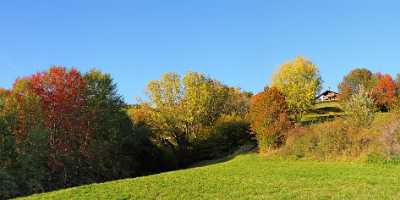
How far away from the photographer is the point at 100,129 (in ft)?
165

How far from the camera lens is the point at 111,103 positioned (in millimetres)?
52969

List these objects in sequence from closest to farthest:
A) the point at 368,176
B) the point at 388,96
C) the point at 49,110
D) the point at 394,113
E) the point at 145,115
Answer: the point at 368,176 → the point at 394,113 → the point at 49,110 → the point at 145,115 → the point at 388,96

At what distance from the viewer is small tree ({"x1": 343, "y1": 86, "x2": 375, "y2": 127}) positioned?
1610 inches

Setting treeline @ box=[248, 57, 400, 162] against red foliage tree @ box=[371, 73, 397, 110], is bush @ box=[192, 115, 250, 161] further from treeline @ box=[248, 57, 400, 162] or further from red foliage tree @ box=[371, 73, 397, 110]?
red foliage tree @ box=[371, 73, 397, 110]

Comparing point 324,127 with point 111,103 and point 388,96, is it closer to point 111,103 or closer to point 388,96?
point 111,103

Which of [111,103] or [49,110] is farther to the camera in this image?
[111,103]

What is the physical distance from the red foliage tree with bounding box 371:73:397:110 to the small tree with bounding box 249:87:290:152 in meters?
43.0

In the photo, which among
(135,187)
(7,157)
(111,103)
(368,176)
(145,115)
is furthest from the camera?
(145,115)

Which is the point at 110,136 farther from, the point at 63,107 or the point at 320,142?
the point at 320,142

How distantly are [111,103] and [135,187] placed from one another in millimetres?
33168

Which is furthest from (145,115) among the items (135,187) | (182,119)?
(135,187)

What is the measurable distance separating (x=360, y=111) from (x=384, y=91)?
177 feet

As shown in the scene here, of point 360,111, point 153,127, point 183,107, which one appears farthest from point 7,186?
point 183,107

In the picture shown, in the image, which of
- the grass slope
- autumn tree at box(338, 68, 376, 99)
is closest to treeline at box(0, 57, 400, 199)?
the grass slope
